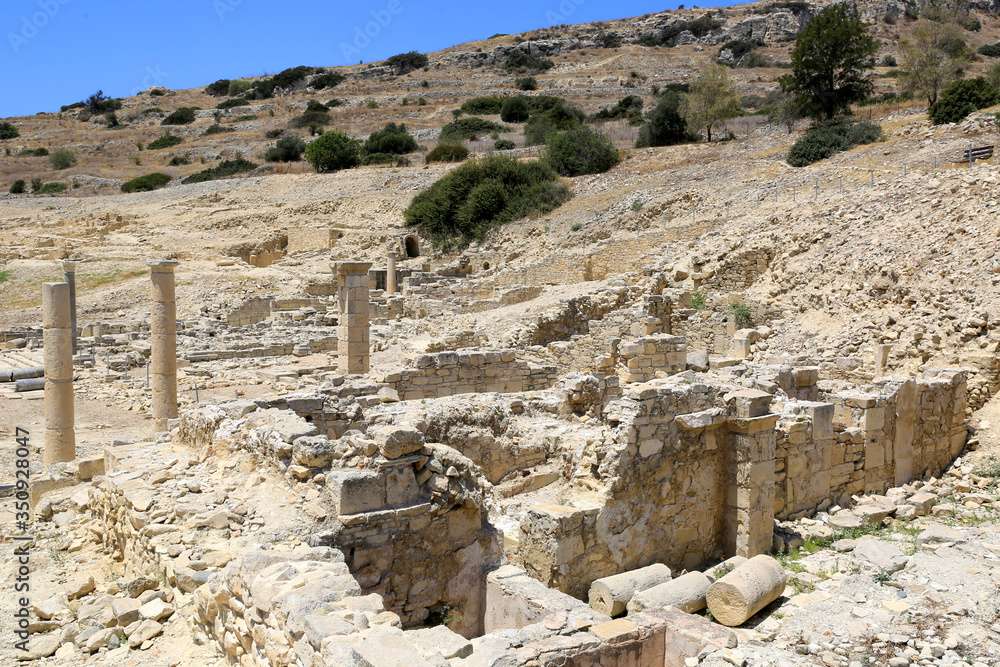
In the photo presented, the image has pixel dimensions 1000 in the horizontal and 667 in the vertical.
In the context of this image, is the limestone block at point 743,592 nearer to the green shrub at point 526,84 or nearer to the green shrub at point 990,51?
the green shrub at point 526,84

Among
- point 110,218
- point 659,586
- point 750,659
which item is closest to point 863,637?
point 750,659

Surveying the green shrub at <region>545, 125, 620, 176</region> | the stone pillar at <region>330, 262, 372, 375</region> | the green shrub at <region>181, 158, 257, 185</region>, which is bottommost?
the stone pillar at <region>330, 262, 372, 375</region>

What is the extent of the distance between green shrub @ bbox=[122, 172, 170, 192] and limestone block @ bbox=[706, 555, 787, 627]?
172 ft

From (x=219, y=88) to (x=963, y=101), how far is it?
299 feet

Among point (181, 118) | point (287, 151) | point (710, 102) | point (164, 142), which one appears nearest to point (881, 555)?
point (710, 102)

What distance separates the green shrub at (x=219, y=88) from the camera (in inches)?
3861

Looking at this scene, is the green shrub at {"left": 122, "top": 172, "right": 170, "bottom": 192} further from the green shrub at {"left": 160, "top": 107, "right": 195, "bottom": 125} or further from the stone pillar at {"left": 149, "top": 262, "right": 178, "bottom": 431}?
the stone pillar at {"left": 149, "top": 262, "right": 178, "bottom": 431}

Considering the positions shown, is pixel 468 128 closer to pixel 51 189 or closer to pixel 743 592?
pixel 51 189

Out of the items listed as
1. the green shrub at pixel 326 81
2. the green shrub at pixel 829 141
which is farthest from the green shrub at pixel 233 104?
the green shrub at pixel 829 141

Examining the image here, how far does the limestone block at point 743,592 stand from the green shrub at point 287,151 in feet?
181

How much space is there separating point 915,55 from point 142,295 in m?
38.2

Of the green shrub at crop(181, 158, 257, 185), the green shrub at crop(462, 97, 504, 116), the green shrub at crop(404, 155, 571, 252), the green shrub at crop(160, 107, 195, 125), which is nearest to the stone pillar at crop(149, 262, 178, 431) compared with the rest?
the green shrub at crop(404, 155, 571, 252)

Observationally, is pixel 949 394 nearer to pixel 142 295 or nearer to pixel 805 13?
pixel 142 295

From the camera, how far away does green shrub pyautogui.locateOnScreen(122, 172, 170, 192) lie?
5166cm
